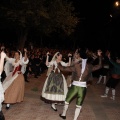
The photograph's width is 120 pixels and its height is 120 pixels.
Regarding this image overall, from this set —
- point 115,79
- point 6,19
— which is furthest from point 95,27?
point 115,79

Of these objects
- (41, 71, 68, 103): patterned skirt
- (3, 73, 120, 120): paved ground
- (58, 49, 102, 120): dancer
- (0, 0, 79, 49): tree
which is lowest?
(3, 73, 120, 120): paved ground

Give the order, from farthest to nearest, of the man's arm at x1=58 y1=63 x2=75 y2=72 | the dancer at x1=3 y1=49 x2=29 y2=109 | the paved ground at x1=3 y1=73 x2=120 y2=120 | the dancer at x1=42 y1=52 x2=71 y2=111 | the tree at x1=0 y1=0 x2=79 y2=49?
the tree at x1=0 y1=0 x2=79 y2=49 → the dancer at x1=42 y1=52 x2=71 y2=111 → the dancer at x1=3 y1=49 x2=29 y2=109 → the paved ground at x1=3 y1=73 x2=120 y2=120 → the man's arm at x1=58 y1=63 x2=75 y2=72

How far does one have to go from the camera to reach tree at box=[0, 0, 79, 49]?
2162 cm

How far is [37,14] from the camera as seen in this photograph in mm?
21953

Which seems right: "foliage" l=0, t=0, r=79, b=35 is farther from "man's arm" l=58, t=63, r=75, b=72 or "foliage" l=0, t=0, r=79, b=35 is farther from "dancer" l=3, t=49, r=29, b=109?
"man's arm" l=58, t=63, r=75, b=72

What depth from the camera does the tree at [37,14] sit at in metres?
21.6

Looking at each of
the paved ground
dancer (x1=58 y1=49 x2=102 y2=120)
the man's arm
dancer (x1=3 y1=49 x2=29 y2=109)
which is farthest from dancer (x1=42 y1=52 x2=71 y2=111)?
the man's arm

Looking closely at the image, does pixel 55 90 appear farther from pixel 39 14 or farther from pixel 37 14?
pixel 37 14

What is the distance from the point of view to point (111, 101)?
10.6 m

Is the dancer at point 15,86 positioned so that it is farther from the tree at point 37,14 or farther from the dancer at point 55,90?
the tree at point 37,14

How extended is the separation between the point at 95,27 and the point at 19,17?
25622 millimetres

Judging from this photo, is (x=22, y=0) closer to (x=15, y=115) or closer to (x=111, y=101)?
(x=111, y=101)

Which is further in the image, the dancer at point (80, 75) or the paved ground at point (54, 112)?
the paved ground at point (54, 112)

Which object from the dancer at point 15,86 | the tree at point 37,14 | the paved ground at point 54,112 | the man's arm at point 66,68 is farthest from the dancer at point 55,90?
the tree at point 37,14
